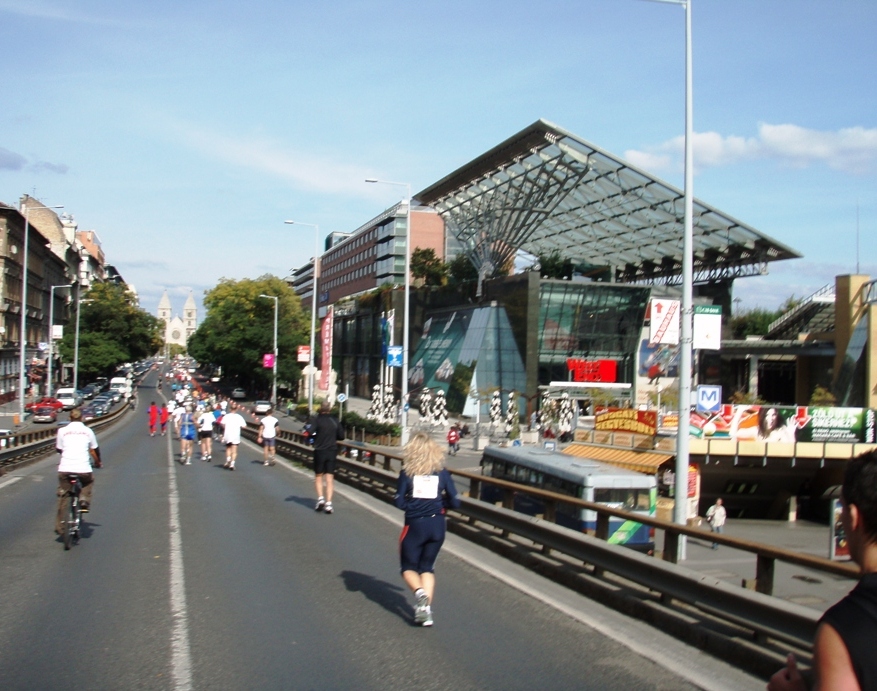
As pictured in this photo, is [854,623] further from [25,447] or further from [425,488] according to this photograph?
[25,447]

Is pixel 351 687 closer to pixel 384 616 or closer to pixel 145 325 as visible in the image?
pixel 384 616

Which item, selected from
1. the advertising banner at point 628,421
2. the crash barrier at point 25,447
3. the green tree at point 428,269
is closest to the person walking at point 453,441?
the advertising banner at point 628,421

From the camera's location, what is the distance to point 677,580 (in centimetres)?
748

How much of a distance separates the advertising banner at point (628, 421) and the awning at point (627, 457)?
2.87 ft

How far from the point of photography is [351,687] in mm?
5961

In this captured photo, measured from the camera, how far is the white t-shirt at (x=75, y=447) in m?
11.5

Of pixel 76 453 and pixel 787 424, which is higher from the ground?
pixel 76 453

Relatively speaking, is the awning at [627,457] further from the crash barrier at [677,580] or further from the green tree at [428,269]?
the green tree at [428,269]

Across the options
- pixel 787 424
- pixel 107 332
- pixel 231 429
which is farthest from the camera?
pixel 107 332

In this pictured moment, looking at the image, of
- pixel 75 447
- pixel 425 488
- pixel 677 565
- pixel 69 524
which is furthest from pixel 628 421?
pixel 425 488

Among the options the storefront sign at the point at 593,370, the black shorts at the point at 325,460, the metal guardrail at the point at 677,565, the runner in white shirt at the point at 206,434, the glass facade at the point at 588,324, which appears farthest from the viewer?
the storefront sign at the point at 593,370

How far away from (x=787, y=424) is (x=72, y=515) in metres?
30.5

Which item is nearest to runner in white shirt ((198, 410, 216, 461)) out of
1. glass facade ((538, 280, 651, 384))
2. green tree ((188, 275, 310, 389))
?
glass facade ((538, 280, 651, 384))

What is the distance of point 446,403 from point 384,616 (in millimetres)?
55723
